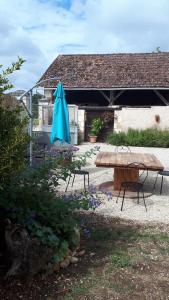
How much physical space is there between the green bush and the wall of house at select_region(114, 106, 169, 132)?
0.86 meters

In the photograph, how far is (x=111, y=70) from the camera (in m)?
22.8

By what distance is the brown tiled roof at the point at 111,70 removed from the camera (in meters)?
21.5

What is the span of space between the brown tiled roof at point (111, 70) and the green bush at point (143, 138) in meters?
3.62

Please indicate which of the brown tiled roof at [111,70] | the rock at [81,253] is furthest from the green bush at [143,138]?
the rock at [81,253]

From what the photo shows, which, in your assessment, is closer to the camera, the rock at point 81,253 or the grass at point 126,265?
the grass at point 126,265

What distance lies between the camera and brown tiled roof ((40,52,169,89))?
21453 millimetres

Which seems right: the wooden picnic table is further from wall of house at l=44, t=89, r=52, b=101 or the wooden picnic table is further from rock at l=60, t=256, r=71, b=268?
wall of house at l=44, t=89, r=52, b=101

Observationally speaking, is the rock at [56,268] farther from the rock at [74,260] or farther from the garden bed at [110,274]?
the rock at [74,260]

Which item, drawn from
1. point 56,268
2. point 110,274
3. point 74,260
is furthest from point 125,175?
point 56,268

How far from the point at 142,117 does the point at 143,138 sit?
1.90 metres

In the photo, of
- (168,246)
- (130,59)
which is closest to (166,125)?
(130,59)

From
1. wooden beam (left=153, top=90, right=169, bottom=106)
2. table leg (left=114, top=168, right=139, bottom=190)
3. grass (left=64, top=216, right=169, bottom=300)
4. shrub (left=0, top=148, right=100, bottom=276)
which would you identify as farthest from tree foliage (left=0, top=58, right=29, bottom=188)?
wooden beam (left=153, top=90, right=169, bottom=106)

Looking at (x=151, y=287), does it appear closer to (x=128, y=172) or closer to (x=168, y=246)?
(x=168, y=246)

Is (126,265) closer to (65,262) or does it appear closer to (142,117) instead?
(65,262)
